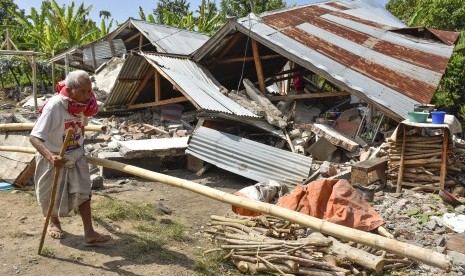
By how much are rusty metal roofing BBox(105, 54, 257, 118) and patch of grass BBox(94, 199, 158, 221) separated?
10.0 feet

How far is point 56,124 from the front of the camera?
399 cm

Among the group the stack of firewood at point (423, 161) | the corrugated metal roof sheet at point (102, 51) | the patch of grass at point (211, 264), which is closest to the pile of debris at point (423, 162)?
the stack of firewood at point (423, 161)

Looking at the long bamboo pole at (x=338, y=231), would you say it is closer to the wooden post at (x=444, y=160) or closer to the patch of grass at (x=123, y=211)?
the patch of grass at (x=123, y=211)

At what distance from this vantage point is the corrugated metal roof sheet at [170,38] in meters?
15.2

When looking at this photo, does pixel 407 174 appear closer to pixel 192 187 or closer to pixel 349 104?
pixel 349 104

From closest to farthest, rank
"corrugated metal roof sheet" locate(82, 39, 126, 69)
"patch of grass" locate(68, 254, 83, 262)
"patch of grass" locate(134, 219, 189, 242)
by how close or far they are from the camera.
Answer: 1. "patch of grass" locate(68, 254, 83, 262)
2. "patch of grass" locate(134, 219, 189, 242)
3. "corrugated metal roof sheet" locate(82, 39, 126, 69)

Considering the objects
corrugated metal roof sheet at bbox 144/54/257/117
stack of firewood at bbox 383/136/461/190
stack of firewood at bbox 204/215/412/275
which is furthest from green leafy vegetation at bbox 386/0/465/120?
stack of firewood at bbox 204/215/412/275

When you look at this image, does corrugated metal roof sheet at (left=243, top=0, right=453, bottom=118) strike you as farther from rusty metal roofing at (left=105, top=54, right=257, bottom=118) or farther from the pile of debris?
rusty metal roofing at (left=105, top=54, right=257, bottom=118)

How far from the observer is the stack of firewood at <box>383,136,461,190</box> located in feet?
24.3

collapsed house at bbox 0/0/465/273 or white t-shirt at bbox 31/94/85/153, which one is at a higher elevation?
white t-shirt at bbox 31/94/85/153

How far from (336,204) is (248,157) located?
3.24 m

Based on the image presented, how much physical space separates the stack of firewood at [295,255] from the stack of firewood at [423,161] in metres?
3.26

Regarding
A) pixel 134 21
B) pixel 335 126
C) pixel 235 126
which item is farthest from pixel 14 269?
pixel 134 21

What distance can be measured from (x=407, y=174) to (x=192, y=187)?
17.1 ft
